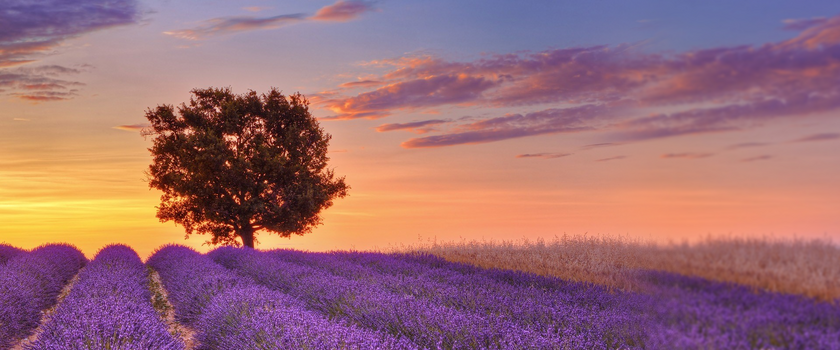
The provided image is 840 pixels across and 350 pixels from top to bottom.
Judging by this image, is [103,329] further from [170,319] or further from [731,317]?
[731,317]

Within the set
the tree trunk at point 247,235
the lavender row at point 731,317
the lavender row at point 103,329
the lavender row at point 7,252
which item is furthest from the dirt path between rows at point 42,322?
the lavender row at point 731,317

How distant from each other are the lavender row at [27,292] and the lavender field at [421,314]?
3 centimetres

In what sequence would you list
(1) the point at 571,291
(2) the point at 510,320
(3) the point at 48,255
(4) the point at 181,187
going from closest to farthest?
1. (2) the point at 510,320
2. (1) the point at 571,291
3. (3) the point at 48,255
4. (4) the point at 181,187

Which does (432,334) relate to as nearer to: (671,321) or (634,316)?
(634,316)

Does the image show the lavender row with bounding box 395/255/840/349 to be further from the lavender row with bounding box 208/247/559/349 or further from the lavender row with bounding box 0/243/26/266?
the lavender row with bounding box 0/243/26/266

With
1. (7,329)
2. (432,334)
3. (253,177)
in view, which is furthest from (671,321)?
(253,177)

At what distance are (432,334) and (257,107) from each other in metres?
13.4

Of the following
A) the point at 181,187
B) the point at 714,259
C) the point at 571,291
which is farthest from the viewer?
the point at 181,187

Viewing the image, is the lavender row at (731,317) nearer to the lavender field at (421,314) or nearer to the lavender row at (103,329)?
the lavender field at (421,314)

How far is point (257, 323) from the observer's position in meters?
4.80

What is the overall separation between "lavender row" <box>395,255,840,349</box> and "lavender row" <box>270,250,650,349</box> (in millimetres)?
1218

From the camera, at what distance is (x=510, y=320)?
4855mm

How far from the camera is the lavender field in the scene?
1.46 metres

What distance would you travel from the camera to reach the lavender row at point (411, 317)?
4.21m
